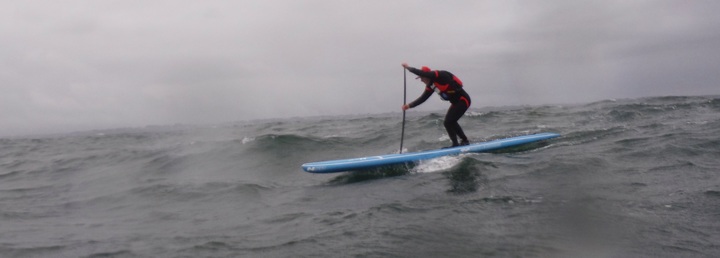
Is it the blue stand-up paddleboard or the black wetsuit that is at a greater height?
the black wetsuit

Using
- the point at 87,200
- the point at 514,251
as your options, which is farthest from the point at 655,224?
the point at 87,200

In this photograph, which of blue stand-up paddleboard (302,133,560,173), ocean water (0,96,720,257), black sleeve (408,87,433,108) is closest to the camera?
ocean water (0,96,720,257)

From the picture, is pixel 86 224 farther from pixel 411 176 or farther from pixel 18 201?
pixel 411 176

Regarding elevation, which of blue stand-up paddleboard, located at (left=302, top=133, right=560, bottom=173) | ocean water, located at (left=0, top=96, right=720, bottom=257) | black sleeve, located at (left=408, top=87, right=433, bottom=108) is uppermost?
black sleeve, located at (left=408, top=87, right=433, bottom=108)

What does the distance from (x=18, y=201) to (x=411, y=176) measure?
7.94 metres

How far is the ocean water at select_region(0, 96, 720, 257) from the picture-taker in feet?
17.3

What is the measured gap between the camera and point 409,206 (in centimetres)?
687

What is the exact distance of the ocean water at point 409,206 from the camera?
208 inches

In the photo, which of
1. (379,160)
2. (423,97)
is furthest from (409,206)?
(423,97)

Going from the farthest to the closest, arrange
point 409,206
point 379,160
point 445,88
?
point 445,88 → point 379,160 → point 409,206

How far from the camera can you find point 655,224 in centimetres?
548

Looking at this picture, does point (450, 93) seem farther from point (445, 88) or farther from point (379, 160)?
point (379, 160)

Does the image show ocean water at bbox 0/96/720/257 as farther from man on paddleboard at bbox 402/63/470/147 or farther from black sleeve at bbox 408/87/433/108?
black sleeve at bbox 408/87/433/108

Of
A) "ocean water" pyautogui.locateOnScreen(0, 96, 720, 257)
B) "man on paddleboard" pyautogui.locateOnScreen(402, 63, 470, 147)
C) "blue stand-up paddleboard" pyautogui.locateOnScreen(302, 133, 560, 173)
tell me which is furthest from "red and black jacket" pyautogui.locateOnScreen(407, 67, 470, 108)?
"ocean water" pyautogui.locateOnScreen(0, 96, 720, 257)
